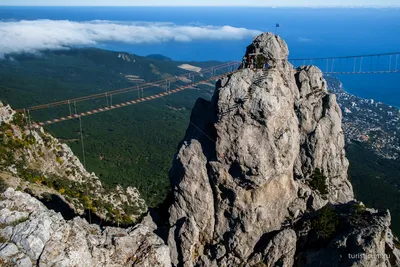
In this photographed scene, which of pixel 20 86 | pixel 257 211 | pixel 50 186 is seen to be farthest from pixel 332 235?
pixel 20 86

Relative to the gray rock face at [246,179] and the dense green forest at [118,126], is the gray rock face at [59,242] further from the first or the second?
the dense green forest at [118,126]

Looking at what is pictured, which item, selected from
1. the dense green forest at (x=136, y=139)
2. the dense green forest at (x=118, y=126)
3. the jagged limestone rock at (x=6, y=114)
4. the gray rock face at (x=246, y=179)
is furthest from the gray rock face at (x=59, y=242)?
the dense green forest at (x=118, y=126)

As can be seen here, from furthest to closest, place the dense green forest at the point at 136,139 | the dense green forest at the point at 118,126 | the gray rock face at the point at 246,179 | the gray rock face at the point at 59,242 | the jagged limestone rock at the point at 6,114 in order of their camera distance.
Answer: the dense green forest at the point at 118,126, the dense green forest at the point at 136,139, the jagged limestone rock at the point at 6,114, the gray rock face at the point at 246,179, the gray rock face at the point at 59,242

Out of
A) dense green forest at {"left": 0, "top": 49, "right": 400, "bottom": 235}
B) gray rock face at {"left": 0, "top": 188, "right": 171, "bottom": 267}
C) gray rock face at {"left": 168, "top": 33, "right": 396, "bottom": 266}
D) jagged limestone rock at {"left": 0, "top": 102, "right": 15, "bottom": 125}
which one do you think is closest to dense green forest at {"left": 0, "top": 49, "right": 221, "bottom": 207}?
dense green forest at {"left": 0, "top": 49, "right": 400, "bottom": 235}

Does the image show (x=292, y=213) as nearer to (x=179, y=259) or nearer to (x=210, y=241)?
(x=210, y=241)

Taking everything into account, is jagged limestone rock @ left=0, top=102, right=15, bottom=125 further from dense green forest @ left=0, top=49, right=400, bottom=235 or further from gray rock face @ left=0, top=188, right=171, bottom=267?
gray rock face @ left=0, top=188, right=171, bottom=267

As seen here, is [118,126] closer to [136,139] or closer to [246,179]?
[136,139]
